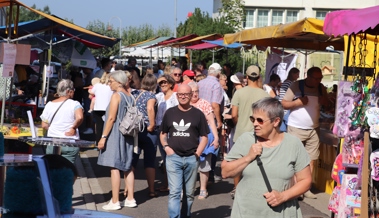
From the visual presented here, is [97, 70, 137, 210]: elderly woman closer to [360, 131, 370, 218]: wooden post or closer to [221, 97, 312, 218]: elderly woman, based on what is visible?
[360, 131, 370, 218]: wooden post

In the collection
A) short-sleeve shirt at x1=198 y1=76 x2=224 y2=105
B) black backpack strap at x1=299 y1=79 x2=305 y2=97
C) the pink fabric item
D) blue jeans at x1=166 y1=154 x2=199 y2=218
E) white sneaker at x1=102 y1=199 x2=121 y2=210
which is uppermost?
the pink fabric item

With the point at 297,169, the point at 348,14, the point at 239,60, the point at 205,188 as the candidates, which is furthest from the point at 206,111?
the point at 239,60

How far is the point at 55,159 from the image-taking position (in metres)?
5.04

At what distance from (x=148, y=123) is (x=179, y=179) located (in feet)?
7.30

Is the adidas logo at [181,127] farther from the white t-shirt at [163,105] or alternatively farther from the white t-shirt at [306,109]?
the white t-shirt at [306,109]

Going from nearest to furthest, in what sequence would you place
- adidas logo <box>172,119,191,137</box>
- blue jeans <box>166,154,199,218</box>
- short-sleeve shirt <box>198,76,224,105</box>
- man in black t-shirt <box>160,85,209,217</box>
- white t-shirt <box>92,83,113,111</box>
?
1. blue jeans <box>166,154,199,218</box>
2. man in black t-shirt <box>160,85,209,217</box>
3. adidas logo <box>172,119,191,137</box>
4. short-sleeve shirt <box>198,76,224,105</box>
5. white t-shirt <box>92,83,113,111</box>

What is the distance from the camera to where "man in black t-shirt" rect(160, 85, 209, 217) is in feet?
26.6

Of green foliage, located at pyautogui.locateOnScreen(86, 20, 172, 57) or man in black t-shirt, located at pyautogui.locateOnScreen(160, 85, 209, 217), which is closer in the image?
man in black t-shirt, located at pyautogui.locateOnScreen(160, 85, 209, 217)

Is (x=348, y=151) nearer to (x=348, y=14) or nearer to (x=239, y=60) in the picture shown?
(x=348, y=14)

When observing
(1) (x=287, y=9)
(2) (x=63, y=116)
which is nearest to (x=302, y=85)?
(2) (x=63, y=116)

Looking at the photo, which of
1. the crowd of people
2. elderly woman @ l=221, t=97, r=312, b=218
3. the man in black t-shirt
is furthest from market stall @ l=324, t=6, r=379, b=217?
elderly woman @ l=221, t=97, r=312, b=218

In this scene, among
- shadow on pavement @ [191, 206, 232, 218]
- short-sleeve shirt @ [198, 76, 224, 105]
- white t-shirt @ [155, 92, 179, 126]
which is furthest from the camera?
short-sleeve shirt @ [198, 76, 224, 105]

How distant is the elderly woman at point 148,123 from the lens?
10.0m

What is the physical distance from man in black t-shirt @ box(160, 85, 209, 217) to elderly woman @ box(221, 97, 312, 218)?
2976 mm
